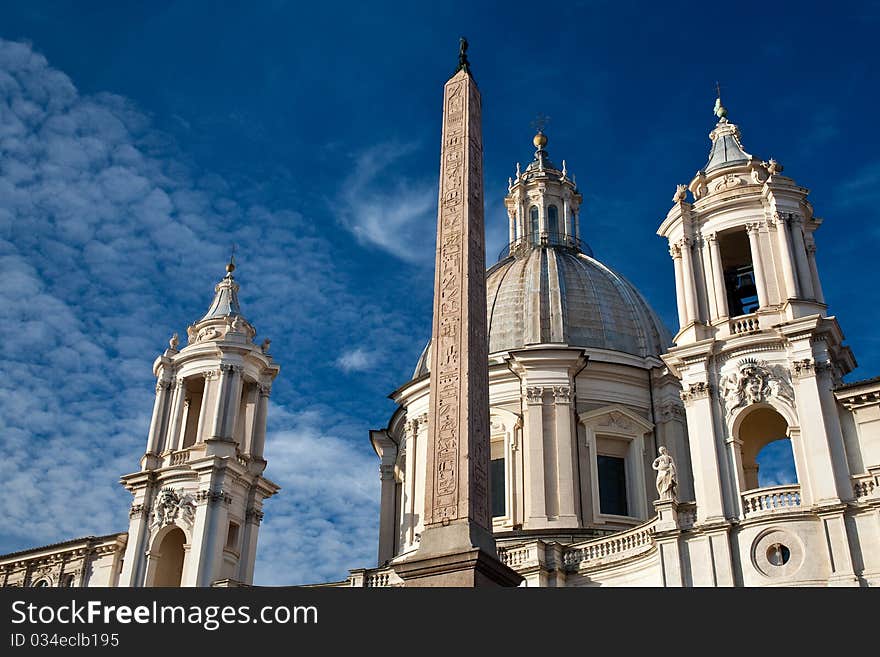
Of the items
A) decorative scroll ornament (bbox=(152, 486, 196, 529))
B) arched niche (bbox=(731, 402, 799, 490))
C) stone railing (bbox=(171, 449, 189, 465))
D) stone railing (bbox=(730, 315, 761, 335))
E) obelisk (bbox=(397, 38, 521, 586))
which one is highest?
stone railing (bbox=(730, 315, 761, 335))

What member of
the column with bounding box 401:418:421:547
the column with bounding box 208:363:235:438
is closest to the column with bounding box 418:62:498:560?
the column with bounding box 208:363:235:438

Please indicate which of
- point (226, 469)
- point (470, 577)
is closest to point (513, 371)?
point (226, 469)

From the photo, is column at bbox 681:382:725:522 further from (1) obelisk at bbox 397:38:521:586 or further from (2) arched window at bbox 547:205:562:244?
(2) arched window at bbox 547:205:562:244

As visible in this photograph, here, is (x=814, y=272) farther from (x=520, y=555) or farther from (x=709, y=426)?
(x=520, y=555)

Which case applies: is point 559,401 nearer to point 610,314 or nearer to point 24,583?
point 610,314

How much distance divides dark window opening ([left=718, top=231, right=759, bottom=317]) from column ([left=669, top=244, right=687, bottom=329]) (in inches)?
74.1

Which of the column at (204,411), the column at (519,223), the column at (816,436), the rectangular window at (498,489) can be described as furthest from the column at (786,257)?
the column at (204,411)

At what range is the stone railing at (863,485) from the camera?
78.8ft

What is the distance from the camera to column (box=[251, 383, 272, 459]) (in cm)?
3662

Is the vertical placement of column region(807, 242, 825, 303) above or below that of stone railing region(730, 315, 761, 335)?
above

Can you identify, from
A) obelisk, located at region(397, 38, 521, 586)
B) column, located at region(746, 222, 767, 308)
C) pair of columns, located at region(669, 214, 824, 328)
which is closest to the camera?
obelisk, located at region(397, 38, 521, 586)

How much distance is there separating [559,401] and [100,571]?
17807 mm

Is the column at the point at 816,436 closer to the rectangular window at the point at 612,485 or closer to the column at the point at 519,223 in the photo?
the rectangular window at the point at 612,485

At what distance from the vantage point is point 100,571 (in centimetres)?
3681
